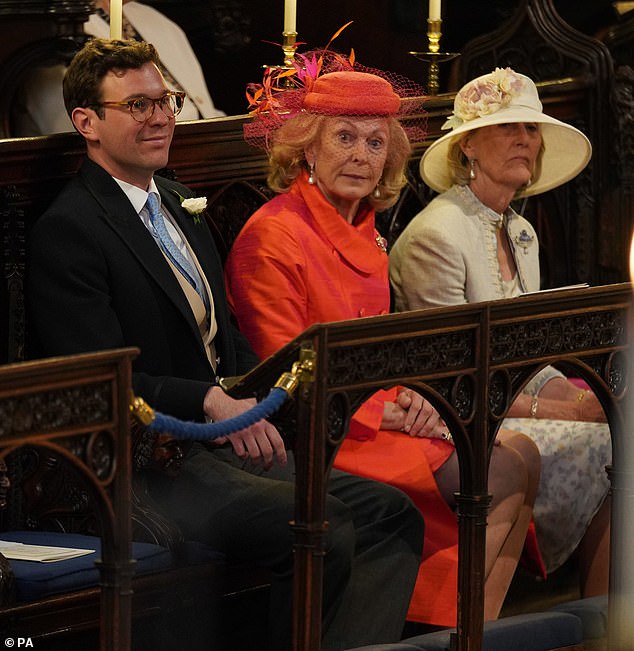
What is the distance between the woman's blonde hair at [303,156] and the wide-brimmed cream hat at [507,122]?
0.33 metres

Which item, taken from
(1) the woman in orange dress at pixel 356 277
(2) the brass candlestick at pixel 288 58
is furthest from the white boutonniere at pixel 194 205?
(2) the brass candlestick at pixel 288 58

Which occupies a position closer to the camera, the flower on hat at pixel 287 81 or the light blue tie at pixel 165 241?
the light blue tie at pixel 165 241

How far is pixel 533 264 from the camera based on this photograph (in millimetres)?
5395

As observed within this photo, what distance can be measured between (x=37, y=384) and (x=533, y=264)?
2.68 metres

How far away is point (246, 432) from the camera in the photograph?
4.05 m

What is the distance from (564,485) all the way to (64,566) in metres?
1.72

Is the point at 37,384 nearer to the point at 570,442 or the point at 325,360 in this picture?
the point at 325,360

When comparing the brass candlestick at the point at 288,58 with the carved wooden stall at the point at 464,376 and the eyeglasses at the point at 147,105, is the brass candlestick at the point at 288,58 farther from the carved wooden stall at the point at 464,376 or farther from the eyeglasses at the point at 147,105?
the carved wooden stall at the point at 464,376

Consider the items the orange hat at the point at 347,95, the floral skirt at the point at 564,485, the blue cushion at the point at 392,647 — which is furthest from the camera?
the floral skirt at the point at 564,485

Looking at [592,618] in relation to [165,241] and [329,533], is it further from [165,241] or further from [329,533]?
[165,241]

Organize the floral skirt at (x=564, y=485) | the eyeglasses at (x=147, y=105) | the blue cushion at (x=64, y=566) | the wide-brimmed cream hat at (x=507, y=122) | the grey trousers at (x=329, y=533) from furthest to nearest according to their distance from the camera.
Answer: the wide-brimmed cream hat at (x=507, y=122)
the floral skirt at (x=564, y=485)
the eyeglasses at (x=147, y=105)
the grey trousers at (x=329, y=533)
the blue cushion at (x=64, y=566)

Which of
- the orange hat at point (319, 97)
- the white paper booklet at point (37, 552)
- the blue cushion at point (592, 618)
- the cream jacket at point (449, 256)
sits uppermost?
the orange hat at point (319, 97)

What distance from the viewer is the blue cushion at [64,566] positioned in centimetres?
376

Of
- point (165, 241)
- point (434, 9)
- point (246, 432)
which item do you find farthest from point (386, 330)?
point (434, 9)
